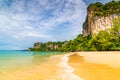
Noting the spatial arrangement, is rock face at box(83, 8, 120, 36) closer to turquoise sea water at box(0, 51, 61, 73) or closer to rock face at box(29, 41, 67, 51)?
turquoise sea water at box(0, 51, 61, 73)

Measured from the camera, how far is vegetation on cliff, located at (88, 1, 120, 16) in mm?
83125

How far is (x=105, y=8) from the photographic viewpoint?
88.4 m

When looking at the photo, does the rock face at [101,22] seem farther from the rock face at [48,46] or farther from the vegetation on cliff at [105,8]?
the rock face at [48,46]

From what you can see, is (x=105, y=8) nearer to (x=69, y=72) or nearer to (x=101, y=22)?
(x=101, y=22)

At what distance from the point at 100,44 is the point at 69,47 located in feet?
136

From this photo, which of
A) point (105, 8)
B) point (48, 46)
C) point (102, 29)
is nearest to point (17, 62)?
point (102, 29)

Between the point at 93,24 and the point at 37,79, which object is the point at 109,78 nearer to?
the point at 37,79

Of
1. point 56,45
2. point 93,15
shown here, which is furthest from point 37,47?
point 93,15

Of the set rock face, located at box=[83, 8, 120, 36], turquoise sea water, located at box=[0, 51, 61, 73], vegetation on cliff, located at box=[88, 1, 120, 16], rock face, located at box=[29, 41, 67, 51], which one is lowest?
turquoise sea water, located at box=[0, 51, 61, 73]

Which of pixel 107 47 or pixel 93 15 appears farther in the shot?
pixel 93 15

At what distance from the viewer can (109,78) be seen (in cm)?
888

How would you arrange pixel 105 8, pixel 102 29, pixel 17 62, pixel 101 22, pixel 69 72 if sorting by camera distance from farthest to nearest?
pixel 105 8 < pixel 101 22 < pixel 102 29 < pixel 17 62 < pixel 69 72

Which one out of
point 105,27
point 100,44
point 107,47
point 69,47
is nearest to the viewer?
point 107,47

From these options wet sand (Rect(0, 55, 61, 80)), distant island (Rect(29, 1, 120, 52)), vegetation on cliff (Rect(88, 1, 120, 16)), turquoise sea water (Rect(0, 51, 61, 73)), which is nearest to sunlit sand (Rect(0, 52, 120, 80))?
wet sand (Rect(0, 55, 61, 80))
